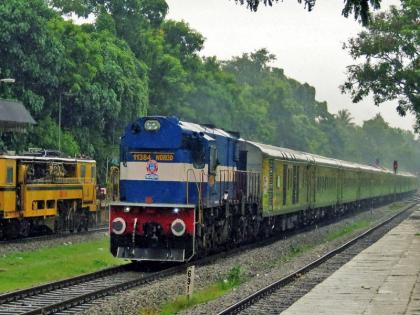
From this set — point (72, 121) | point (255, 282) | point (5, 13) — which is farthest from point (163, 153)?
point (72, 121)

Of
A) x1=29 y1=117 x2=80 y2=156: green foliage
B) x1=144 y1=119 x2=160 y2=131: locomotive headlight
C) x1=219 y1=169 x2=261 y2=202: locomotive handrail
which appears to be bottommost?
x1=219 y1=169 x2=261 y2=202: locomotive handrail

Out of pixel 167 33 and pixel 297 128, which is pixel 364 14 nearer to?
pixel 167 33

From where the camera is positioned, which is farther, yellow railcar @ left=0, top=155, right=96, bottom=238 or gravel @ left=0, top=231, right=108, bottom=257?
yellow railcar @ left=0, top=155, right=96, bottom=238

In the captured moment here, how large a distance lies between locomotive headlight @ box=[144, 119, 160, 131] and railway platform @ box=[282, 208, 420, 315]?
6459 mm

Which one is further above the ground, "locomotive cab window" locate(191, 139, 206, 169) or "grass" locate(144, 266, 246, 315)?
"locomotive cab window" locate(191, 139, 206, 169)

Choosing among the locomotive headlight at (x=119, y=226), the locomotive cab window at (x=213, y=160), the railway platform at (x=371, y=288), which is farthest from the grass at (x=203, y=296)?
the locomotive cab window at (x=213, y=160)

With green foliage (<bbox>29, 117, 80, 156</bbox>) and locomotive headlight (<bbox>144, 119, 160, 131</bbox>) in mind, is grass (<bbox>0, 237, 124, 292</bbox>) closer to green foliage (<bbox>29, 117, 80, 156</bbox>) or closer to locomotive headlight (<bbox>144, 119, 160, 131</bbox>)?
locomotive headlight (<bbox>144, 119, 160, 131</bbox>)

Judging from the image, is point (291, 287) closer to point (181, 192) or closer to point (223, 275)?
point (223, 275)

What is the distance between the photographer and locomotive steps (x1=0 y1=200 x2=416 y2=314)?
16.1 m

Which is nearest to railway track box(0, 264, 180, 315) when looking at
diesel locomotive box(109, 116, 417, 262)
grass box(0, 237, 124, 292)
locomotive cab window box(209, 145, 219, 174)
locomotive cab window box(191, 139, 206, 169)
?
diesel locomotive box(109, 116, 417, 262)

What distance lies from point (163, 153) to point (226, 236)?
5.02m

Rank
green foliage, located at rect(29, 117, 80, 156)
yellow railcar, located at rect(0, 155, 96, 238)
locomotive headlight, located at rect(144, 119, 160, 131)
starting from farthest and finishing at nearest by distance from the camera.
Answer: green foliage, located at rect(29, 117, 80, 156)
yellow railcar, located at rect(0, 155, 96, 238)
locomotive headlight, located at rect(144, 119, 160, 131)

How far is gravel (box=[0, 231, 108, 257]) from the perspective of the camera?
2798 centimetres

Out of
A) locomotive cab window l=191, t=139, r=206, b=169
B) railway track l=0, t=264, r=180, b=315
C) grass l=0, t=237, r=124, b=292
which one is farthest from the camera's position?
locomotive cab window l=191, t=139, r=206, b=169
